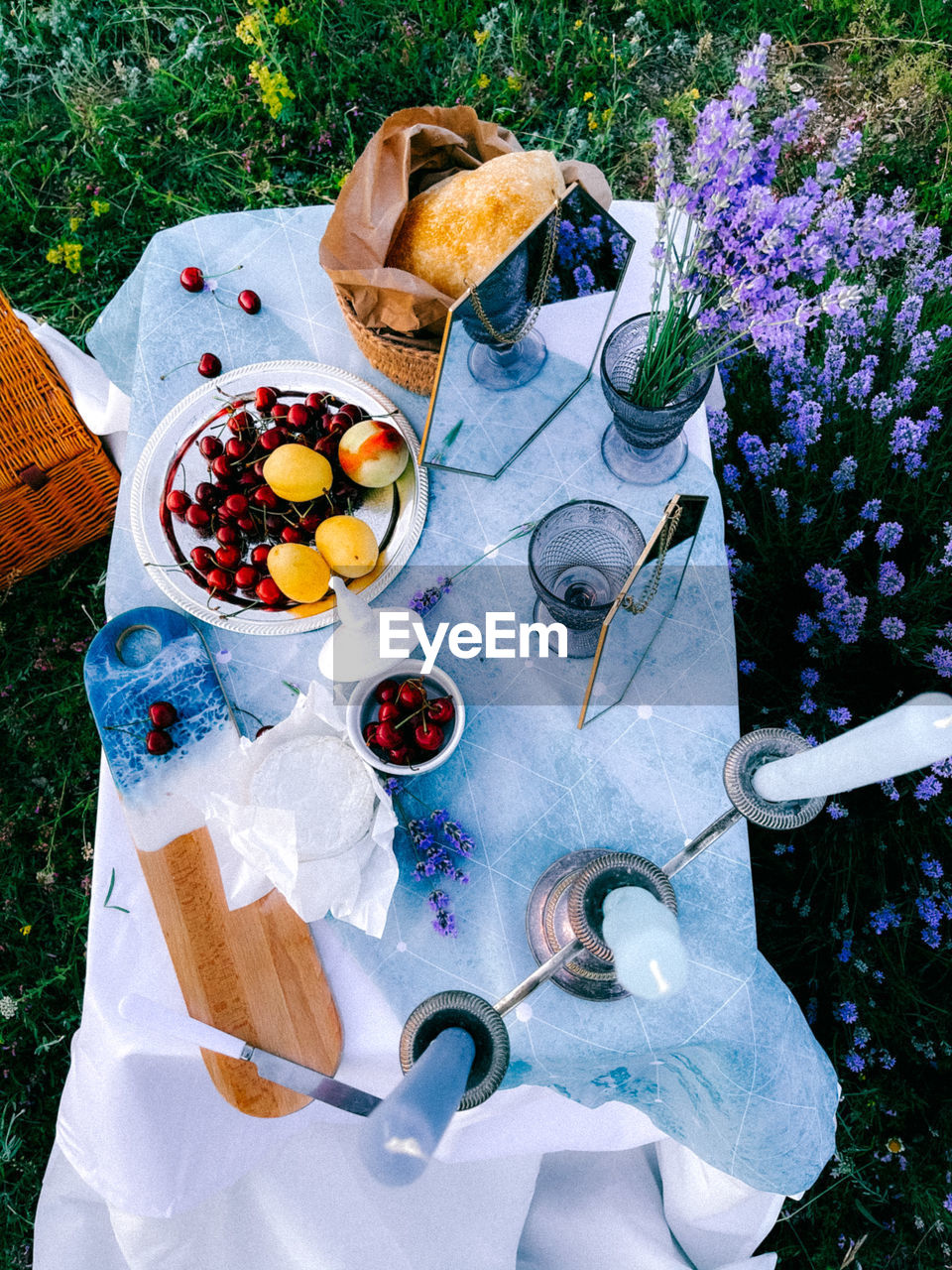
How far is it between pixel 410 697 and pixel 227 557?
0.35 meters

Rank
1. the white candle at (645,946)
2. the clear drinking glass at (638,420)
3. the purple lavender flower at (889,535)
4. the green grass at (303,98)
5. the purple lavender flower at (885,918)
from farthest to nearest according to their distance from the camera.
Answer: the green grass at (303,98)
the purple lavender flower at (885,918)
the purple lavender flower at (889,535)
the clear drinking glass at (638,420)
the white candle at (645,946)

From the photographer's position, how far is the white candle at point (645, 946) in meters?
0.66

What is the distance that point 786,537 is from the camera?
174cm

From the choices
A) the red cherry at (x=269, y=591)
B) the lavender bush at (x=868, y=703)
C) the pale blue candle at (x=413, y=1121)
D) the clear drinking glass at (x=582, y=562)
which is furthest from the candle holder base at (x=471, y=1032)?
the lavender bush at (x=868, y=703)

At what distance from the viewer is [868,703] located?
5.93 ft

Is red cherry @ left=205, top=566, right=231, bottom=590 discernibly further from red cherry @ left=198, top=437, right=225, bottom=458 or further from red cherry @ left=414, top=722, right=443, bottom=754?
red cherry @ left=414, top=722, right=443, bottom=754

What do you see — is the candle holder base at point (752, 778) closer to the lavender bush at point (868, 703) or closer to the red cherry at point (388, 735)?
the red cherry at point (388, 735)

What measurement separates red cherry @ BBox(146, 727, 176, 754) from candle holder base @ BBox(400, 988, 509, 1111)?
56 centimetres

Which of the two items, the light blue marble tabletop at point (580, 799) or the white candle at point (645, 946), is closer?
the white candle at point (645, 946)

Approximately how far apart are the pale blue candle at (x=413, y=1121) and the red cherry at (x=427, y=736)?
43cm

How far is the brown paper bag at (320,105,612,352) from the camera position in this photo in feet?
3.65

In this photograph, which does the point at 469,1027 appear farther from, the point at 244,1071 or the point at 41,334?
the point at 41,334

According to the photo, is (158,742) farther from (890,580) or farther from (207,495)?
(890,580)

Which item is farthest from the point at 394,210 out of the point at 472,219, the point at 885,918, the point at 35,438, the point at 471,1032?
the point at 885,918
